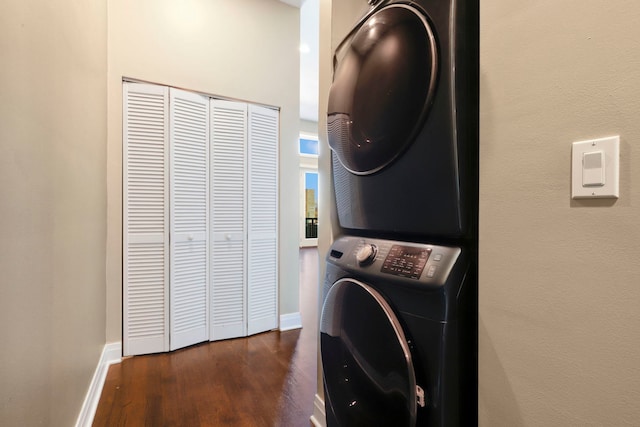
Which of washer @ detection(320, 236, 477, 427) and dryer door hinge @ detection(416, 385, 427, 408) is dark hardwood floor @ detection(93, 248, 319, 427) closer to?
washer @ detection(320, 236, 477, 427)

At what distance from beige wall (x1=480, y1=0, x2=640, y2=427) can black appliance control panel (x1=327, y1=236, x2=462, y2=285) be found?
100 millimetres

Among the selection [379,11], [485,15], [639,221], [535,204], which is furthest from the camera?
[379,11]

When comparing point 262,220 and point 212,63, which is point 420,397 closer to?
point 262,220

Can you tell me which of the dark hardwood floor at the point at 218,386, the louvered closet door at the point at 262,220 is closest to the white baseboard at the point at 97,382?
the dark hardwood floor at the point at 218,386

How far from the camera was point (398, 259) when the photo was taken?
0.86 meters

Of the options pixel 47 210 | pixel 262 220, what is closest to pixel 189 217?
pixel 262 220

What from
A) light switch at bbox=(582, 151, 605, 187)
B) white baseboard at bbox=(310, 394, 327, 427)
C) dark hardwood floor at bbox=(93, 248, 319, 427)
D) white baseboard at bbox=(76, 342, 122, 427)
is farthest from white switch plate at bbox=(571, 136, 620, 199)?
white baseboard at bbox=(76, 342, 122, 427)

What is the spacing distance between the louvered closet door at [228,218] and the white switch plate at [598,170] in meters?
2.42

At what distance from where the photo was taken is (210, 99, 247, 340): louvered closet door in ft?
8.36

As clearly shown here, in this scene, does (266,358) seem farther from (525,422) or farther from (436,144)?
(436,144)

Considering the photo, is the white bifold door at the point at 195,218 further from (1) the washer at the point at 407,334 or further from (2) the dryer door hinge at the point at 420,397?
(2) the dryer door hinge at the point at 420,397

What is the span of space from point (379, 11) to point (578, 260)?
3.08 feet

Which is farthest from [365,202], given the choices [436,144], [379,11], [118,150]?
[118,150]

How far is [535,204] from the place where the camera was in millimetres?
625
